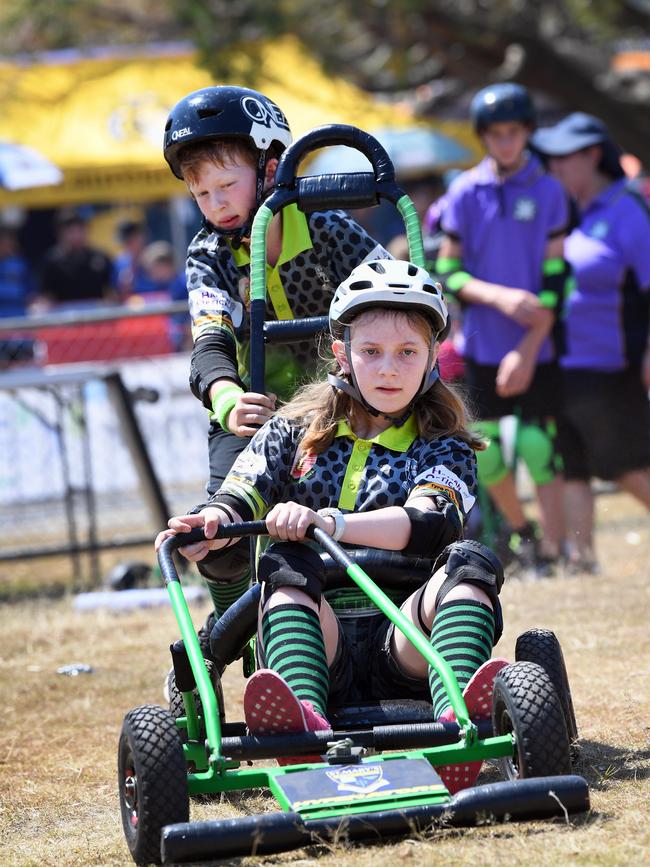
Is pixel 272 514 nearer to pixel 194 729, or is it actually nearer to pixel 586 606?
pixel 194 729

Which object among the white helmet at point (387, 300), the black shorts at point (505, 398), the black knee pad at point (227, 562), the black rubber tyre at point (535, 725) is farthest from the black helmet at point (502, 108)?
the black rubber tyre at point (535, 725)

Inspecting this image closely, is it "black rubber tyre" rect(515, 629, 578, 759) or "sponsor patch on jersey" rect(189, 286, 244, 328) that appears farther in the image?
"sponsor patch on jersey" rect(189, 286, 244, 328)

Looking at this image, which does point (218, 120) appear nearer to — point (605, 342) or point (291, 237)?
point (291, 237)

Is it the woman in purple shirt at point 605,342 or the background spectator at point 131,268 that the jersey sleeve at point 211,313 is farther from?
the background spectator at point 131,268

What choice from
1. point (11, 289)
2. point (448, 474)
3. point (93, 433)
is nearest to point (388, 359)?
point (448, 474)

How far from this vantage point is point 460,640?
382 centimetres

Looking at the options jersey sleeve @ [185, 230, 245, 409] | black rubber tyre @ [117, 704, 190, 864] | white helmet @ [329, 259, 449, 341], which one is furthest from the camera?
jersey sleeve @ [185, 230, 245, 409]

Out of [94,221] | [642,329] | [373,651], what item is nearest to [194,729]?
[373,651]

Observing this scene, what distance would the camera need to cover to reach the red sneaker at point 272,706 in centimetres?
363

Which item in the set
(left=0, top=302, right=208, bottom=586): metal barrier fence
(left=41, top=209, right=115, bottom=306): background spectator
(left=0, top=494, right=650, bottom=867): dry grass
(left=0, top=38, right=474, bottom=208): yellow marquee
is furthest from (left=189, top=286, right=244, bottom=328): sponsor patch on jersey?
(left=0, top=38, right=474, bottom=208): yellow marquee

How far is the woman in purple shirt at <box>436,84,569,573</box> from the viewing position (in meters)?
8.00

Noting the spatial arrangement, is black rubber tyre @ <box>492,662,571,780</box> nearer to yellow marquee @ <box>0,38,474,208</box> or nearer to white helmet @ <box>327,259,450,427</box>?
white helmet @ <box>327,259,450,427</box>

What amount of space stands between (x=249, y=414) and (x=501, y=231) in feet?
12.9

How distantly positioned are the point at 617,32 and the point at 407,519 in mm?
13481
